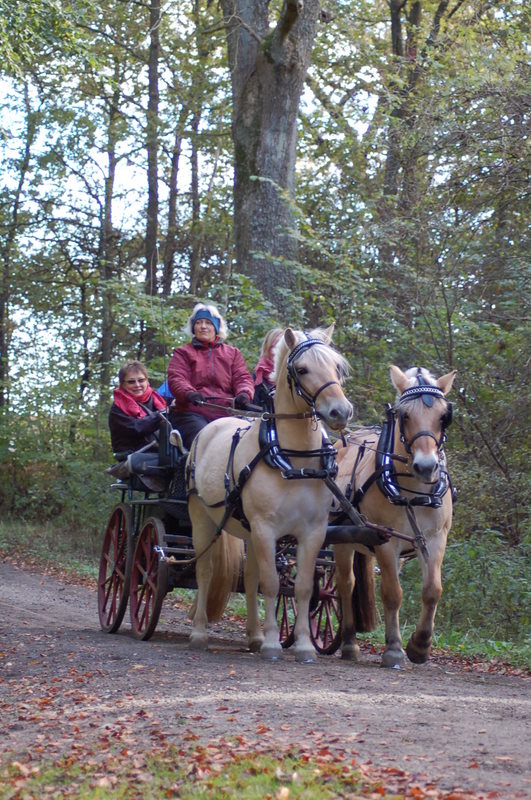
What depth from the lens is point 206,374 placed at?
28.9 ft

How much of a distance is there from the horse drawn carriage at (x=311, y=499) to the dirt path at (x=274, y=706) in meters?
0.37

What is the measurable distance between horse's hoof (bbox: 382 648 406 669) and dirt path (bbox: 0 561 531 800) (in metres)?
0.12

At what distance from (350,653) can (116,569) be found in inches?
94.0

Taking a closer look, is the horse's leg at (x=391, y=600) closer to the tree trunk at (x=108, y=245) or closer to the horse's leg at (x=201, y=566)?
the horse's leg at (x=201, y=566)

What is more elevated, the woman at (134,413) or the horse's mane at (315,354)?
the horse's mane at (315,354)

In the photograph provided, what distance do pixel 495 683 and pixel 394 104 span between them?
10005 mm

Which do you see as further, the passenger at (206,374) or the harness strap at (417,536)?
the passenger at (206,374)

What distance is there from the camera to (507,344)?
12.5 m

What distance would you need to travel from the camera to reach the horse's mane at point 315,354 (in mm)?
6863

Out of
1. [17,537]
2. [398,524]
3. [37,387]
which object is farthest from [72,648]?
[37,387]

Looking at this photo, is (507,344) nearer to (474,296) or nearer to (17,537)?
(474,296)

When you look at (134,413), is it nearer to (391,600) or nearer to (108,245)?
(391,600)

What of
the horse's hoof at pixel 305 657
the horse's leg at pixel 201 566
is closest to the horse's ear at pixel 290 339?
the horse's leg at pixel 201 566

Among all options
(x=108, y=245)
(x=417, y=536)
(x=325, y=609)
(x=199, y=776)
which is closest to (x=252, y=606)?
(x=325, y=609)
